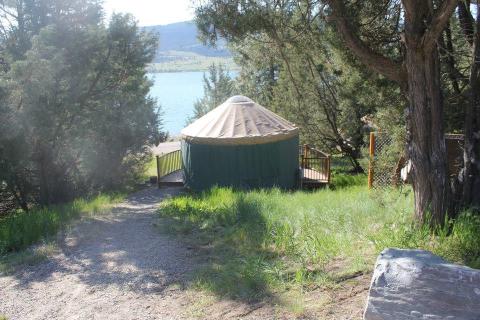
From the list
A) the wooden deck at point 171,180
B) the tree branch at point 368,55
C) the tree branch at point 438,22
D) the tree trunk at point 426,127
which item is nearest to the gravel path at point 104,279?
the tree trunk at point 426,127

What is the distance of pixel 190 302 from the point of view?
14.2 ft

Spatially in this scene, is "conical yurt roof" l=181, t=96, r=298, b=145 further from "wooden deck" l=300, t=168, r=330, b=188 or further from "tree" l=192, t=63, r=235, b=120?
"tree" l=192, t=63, r=235, b=120

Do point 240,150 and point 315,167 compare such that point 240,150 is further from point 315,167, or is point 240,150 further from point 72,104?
point 72,104

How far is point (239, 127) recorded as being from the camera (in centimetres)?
1203

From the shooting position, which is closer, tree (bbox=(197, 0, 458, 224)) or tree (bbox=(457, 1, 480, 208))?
tree (bbox=(197, 0, 458, 224))

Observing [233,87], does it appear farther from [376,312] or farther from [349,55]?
[376,312]

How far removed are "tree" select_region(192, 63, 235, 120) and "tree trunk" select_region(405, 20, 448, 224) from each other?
1959cm

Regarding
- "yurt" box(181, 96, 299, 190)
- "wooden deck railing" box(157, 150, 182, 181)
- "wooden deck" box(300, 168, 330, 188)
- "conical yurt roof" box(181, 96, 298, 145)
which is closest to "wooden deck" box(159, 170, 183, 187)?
"wooden deck railing" box(157, 150, 182, 181)

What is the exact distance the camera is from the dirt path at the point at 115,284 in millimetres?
4211

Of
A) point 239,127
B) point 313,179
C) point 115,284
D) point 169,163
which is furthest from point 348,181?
point 115,284

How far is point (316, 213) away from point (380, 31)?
2.46 m

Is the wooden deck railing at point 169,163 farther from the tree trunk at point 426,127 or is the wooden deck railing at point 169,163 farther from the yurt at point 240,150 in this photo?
the tree trunk at point 426,127

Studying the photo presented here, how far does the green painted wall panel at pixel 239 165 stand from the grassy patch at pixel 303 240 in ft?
14.8

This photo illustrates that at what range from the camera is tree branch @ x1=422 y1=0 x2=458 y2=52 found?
3.98 metres
